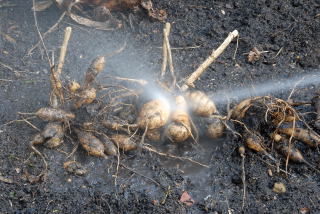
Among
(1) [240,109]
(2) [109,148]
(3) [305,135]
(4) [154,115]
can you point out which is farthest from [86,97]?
(3) [305,135]

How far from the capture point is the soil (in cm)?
254

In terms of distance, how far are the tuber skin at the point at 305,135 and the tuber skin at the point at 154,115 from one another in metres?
0.84

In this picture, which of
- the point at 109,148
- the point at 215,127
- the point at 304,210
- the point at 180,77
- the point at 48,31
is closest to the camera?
the point at 304,210

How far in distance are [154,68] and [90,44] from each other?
611mm

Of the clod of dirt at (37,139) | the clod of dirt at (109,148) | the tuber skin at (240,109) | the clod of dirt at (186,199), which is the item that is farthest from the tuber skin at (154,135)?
the clod of dirt at (37,139)

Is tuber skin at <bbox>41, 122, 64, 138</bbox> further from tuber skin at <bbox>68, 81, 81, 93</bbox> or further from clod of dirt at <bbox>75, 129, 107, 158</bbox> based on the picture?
tuber skin at <bbox>68, 81, 81, 93</bbox>

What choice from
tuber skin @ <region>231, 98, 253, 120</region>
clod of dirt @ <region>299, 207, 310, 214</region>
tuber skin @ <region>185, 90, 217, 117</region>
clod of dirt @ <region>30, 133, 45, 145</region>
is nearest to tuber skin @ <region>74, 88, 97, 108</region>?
clod of dirt @ <region>30, 133, 45, 145</region>

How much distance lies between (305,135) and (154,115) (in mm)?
1091

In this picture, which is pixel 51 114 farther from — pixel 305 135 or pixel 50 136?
pixel 305 135

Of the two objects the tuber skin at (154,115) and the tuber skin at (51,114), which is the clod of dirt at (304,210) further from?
the tuber skin at (51,114)

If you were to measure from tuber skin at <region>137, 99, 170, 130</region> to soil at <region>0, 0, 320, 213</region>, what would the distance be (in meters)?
0.21

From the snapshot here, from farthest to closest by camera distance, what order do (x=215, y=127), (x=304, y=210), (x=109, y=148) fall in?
(x=215, y=127), (x=109, y=148), (x=304, y=210)

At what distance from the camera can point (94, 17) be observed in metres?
3.59

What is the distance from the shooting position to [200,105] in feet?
9.26
